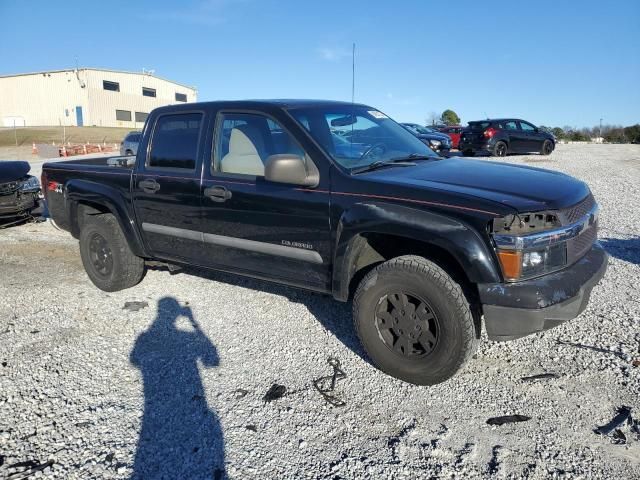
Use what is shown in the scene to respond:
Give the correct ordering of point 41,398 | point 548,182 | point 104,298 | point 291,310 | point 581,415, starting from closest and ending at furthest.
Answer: point 581,415
point 41,398
point 548,182
point 291,310
point 104,298

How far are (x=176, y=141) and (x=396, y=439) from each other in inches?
Result: 126

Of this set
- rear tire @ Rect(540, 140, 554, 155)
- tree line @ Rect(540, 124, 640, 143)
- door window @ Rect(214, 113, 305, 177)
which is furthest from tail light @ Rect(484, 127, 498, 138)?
tree line @ Rect(540, 124, 640, 143)

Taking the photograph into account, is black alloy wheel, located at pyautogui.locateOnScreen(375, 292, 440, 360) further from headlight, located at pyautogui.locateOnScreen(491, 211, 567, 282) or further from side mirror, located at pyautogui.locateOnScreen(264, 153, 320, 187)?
side mirror, located at pyautogui.locateOnScreen(264, 153, 320, 187)

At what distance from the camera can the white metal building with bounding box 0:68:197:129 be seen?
59.2m

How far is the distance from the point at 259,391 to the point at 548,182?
2437 millimetres

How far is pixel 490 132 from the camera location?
19078 millimetres

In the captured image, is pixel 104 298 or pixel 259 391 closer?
pixel 259 391

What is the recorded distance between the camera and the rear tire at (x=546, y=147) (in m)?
20.4

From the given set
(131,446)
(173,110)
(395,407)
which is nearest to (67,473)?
(131,446)

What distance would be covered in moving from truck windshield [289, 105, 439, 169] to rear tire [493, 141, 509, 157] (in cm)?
1604

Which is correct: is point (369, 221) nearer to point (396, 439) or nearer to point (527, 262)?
point (527, 262)

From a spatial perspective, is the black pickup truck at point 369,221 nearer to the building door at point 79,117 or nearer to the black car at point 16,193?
the black car at point 16,193

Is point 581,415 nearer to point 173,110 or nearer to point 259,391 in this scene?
point 259,391

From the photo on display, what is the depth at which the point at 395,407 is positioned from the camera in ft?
10.0
